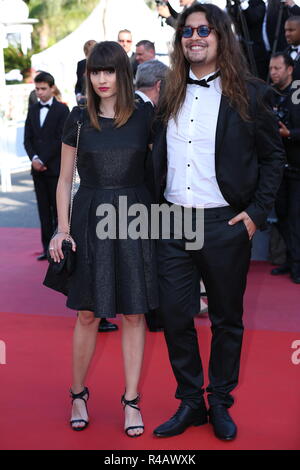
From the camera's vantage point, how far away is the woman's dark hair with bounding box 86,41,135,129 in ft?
10.2

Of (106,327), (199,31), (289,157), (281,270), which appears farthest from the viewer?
(281,270)

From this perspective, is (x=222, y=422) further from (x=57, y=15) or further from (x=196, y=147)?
(x=57, y=15)

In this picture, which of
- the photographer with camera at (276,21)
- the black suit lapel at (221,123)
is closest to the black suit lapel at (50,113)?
the photographer with camera at (276,21)

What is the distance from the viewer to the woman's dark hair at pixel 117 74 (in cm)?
310

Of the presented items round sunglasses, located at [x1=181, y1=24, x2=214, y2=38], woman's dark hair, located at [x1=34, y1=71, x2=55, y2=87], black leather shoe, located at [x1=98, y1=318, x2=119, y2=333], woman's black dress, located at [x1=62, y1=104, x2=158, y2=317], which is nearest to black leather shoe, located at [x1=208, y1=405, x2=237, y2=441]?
woman's black dress, located at [x1=62, y1=104, x2=158, y2=317]

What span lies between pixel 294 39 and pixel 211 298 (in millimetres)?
3809

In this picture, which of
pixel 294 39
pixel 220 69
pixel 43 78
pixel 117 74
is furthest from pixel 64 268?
pixel 294 39

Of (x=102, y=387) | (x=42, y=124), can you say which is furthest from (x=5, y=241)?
(x=102, y=387)

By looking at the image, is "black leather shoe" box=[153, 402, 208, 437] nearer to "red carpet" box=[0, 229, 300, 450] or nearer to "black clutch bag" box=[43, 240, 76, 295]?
"red carpet" box=[0, 229, 300, 450]

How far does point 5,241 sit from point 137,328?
4.60 m

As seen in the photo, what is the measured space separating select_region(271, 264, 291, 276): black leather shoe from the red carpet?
0.45 meters

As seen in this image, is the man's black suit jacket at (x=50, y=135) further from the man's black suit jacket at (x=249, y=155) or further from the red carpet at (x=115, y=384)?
the man's black suit jacket at (x=249, y=155)

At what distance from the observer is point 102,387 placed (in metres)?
3.84

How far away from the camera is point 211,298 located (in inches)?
129
